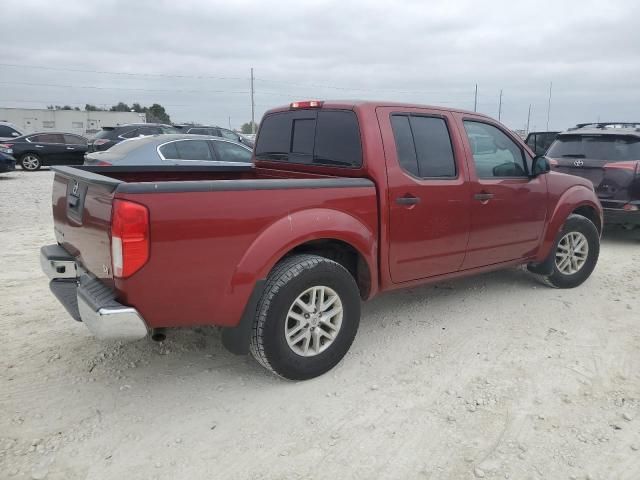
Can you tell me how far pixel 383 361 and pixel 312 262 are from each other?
100 centimetres

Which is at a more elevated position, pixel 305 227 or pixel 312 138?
pixel 312 138

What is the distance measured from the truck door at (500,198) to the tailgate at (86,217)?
278 centimetres

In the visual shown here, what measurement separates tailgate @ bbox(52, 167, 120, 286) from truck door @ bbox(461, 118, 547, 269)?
9.10 feet

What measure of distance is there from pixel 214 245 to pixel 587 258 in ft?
13.9

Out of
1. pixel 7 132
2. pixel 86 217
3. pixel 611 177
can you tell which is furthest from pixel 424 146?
pixel 7 132

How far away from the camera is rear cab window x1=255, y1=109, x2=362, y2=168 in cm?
375

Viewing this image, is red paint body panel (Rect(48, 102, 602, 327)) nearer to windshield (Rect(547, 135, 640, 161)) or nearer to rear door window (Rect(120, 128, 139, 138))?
windshield (Rect(547, 135, 640, 161))

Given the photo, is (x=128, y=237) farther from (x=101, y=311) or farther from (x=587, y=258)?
(x=587, y=258)

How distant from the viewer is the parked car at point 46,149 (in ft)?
57.2

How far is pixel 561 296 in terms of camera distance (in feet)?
16.9

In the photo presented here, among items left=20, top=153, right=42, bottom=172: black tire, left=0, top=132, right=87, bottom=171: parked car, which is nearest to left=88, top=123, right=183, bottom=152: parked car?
left=0, top=132, right=87, bottom=171: parked car

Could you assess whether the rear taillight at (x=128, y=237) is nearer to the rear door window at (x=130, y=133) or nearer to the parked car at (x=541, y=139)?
the parked car at (x=541, y=139)

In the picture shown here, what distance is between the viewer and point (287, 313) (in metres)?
3.18

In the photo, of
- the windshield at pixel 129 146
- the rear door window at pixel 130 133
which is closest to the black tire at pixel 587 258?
the windshield at pixel 129 146
